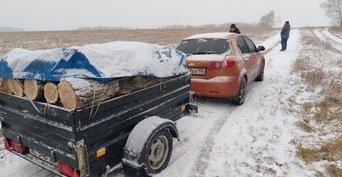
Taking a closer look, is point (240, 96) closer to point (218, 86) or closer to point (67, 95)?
point (218, 86)

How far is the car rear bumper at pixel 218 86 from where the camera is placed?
557cm

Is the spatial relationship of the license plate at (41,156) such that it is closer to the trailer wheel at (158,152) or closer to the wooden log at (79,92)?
the wooden log at (79,92)

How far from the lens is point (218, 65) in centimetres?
551

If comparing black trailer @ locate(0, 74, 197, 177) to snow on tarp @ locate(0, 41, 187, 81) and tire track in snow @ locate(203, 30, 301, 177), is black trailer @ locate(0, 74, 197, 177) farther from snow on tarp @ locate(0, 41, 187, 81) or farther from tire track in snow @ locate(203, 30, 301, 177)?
tire track in snow @ locate(203, 30, 301, 177)

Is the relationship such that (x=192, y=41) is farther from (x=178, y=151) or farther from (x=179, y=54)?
(x=178, y=151)

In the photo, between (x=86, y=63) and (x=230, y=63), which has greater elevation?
(x=86, y=63)

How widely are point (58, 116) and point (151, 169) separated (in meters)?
1.33

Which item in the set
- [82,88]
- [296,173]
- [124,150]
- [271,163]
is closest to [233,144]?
[271,163]

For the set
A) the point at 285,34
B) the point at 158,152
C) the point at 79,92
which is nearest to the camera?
the point at 79,92

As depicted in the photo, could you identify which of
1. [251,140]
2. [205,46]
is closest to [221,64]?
[205,46]

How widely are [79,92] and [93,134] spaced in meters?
0.49

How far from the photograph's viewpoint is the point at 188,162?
3723 millimetres

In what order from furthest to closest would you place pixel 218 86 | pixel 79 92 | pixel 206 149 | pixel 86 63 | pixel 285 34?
pixel 285 34, pixel 218 86, pixel 206 149, pixel 86 63, pixel 79 92

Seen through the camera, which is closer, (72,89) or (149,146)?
(72,89)
